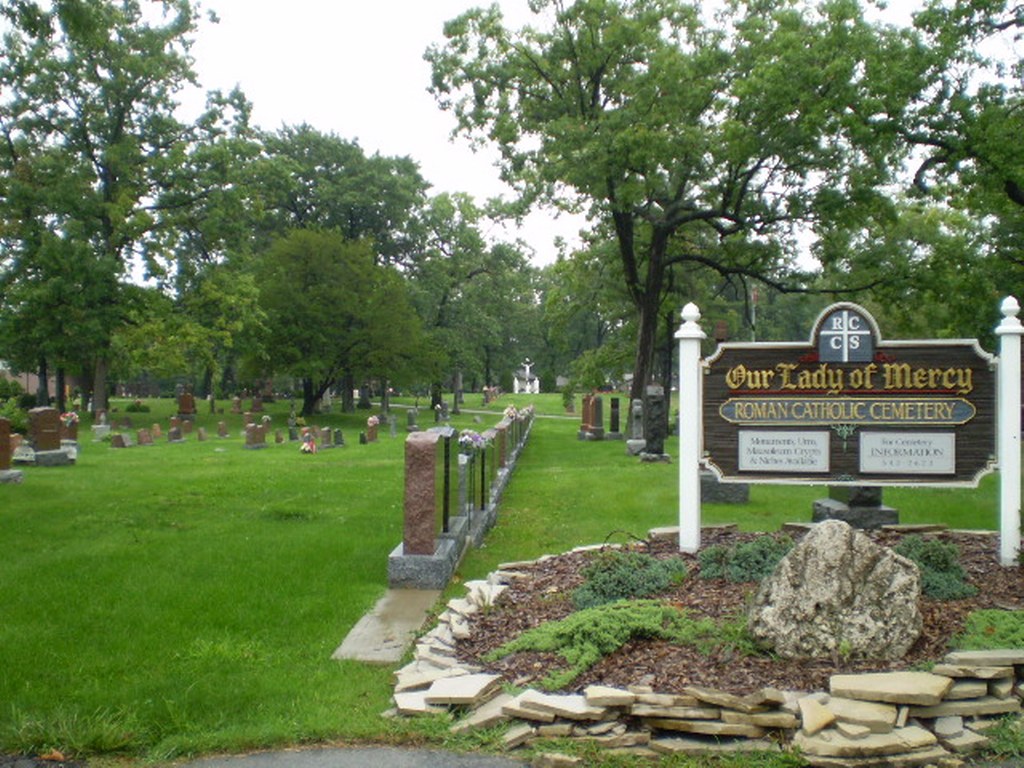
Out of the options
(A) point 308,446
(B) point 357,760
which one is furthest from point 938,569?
(A) point 308,446

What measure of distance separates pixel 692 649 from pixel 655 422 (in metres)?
15.5

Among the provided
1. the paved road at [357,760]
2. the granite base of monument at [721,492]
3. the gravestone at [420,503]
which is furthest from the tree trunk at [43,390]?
the paved road at [357,760]

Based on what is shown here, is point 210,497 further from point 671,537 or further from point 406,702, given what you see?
point 406,702

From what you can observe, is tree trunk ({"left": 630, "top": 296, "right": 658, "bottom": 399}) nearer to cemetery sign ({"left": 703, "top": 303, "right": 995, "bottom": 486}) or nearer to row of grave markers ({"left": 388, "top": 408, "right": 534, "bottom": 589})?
row of grave markers ({"left": 388, "top": 408, "right": 534, "bottom": 589})

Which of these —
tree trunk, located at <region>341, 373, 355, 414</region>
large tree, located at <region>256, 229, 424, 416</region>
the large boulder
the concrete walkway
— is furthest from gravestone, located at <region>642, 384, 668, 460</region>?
tree trunk, located at <region>341, 373, 355, 414</region>

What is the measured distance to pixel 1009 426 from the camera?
777 centimetres

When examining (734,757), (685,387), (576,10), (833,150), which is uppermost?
(576,10)

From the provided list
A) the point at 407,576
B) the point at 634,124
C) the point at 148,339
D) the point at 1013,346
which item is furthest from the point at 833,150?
the point at 148,339

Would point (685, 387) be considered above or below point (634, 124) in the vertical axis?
below

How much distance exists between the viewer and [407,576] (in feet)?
26.8

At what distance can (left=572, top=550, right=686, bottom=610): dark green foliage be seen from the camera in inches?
260

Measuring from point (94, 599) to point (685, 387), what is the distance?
523cm

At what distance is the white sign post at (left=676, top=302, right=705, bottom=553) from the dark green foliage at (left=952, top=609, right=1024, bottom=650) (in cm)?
259

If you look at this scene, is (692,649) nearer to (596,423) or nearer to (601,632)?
(601,632)
